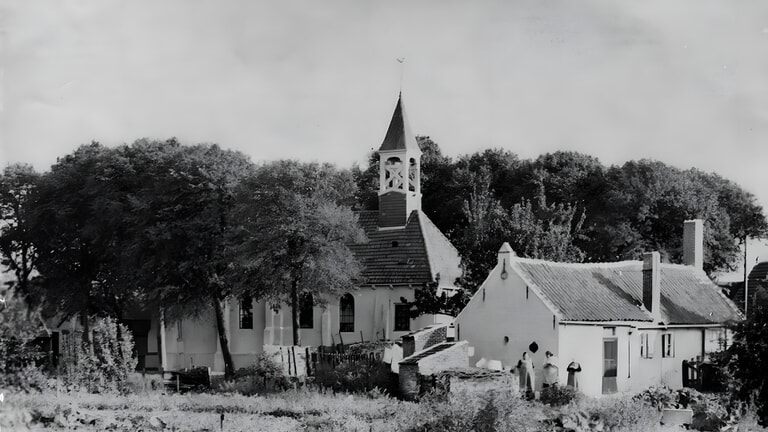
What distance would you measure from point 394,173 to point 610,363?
18.6m

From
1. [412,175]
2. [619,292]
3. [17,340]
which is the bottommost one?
[619,292]

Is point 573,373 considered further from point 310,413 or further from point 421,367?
point 310,413

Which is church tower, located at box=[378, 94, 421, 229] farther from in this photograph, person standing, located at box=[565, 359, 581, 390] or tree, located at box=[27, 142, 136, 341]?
person standing, located at box=[565, 359, 581, 390]

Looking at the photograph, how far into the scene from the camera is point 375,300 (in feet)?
148

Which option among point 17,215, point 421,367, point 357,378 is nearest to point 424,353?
point 421,367

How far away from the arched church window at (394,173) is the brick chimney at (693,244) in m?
14.0

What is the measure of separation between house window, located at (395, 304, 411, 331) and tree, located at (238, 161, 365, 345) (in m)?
4.53

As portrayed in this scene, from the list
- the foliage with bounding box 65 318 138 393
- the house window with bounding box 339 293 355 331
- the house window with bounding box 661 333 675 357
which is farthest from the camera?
the house window with bounding box 339 293 355 331

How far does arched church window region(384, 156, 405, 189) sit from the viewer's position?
47.8 meters

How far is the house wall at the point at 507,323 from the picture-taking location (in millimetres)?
31641

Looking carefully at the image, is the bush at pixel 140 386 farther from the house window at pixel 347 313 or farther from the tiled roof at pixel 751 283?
the tiled roof at pixel 751 283

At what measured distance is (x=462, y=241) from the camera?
132 feet

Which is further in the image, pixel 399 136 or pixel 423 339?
pixel 399 136

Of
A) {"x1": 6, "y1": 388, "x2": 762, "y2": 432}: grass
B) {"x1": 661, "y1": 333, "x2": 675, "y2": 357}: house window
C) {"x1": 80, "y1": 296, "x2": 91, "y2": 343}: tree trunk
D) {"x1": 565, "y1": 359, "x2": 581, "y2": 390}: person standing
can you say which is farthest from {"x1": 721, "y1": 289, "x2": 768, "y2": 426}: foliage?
{"x1": 80, "y1": 296, "x2": 91, "y2": 343}: tree trunk
